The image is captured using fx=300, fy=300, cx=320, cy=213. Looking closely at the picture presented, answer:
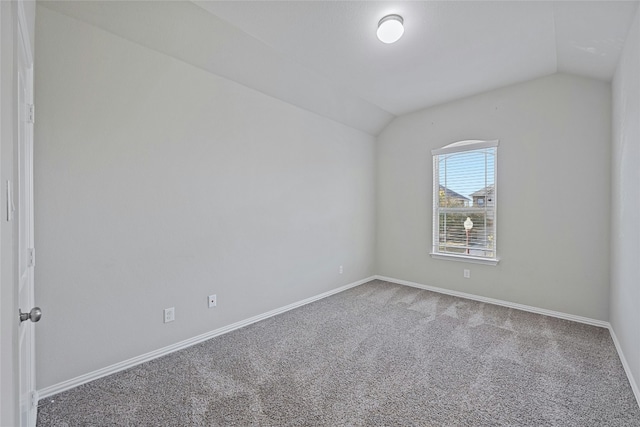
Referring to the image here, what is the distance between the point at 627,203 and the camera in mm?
2275

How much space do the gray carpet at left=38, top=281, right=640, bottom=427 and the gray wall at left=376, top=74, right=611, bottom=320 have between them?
50 cm

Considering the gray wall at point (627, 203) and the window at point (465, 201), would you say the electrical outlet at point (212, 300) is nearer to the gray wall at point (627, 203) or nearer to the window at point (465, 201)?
the window at point (465, 201)

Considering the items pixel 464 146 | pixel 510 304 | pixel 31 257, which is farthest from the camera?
pixel 464 146

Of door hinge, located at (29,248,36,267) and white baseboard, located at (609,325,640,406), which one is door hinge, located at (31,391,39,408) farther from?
white baseboard, located at (609,325,640,406)

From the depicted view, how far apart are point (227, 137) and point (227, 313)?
172cm

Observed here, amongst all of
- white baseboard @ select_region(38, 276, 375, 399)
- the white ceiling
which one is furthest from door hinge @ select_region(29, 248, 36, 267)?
the white ceiling

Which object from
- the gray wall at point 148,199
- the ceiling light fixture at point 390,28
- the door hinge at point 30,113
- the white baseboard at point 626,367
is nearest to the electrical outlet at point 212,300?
the gray wall at point 148,199

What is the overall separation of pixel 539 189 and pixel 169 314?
158 inches

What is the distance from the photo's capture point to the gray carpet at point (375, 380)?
1774 mm

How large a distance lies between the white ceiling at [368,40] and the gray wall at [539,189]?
12.9 inches

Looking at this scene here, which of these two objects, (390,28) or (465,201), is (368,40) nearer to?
(390,28)

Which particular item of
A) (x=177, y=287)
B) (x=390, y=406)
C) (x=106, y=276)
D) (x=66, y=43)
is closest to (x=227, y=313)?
(x=177, y=287)

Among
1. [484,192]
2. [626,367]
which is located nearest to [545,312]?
[626,367]

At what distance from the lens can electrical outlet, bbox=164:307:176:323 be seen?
2.51 m
